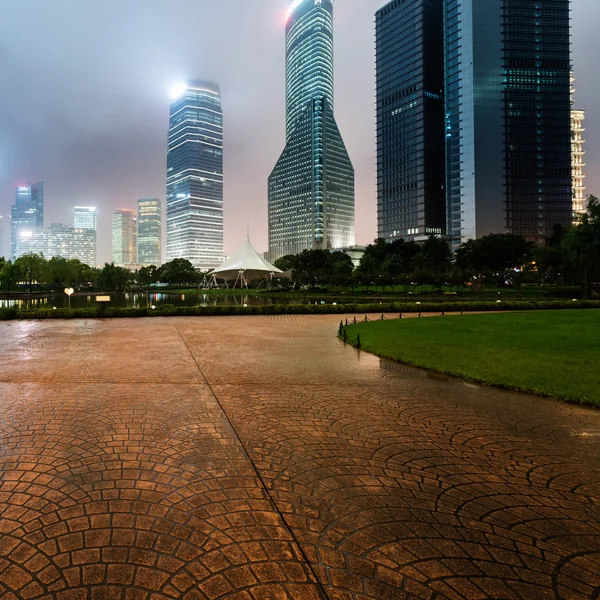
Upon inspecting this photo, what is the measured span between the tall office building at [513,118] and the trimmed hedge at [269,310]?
103941 millimetres

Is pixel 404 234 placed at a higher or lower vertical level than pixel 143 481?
higher

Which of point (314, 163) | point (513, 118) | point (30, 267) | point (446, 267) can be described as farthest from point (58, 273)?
point (513, 118)

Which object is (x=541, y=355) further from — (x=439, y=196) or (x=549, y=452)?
(x=439, y=196)

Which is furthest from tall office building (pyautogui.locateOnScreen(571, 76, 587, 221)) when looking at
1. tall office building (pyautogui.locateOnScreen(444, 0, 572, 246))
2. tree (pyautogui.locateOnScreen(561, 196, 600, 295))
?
tree (pyautogui.locateOnScreen(561, 196, 600, 295))

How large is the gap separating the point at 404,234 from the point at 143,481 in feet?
489

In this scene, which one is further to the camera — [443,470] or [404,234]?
[404,234]

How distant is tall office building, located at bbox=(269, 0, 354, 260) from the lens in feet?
588

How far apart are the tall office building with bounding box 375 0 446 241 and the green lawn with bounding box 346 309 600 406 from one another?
129 meters

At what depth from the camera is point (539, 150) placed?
399ft

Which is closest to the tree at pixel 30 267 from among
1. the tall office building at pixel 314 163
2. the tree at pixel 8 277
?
the tree at pixel 8 277

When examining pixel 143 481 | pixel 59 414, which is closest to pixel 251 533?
pixel 143 481

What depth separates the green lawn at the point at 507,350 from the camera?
697 centimetres

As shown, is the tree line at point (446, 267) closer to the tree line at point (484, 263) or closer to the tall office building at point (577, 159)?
the tree line at point (484, 263)

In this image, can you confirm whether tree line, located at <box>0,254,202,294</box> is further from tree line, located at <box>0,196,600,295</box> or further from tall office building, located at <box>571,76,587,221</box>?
tall office building, located at <box>571,76,587,221</box>
